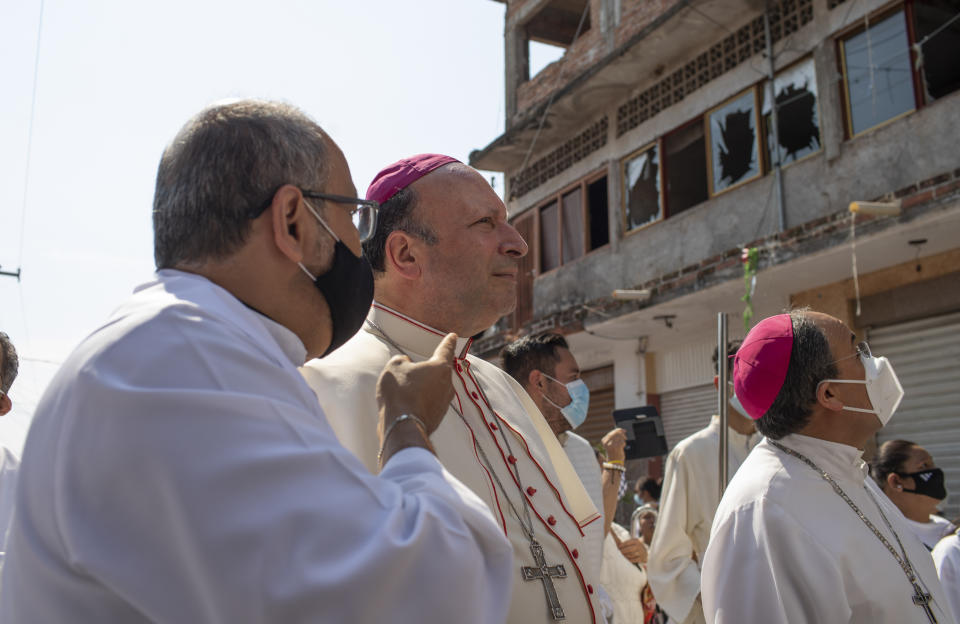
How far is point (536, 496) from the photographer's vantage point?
228cm

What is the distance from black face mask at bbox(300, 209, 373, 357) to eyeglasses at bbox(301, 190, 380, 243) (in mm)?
42

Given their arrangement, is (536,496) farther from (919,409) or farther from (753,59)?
(753,59)

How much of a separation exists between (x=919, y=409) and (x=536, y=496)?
8.34 metres

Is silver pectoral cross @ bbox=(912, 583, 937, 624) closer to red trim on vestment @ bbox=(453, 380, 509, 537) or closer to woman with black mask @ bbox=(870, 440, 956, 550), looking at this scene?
red trim on vestment @ bbox=(453, 380, 509, 537)

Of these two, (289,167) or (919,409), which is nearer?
(289,167)

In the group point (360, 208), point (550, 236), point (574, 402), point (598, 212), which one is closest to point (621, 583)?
point (574, 402)

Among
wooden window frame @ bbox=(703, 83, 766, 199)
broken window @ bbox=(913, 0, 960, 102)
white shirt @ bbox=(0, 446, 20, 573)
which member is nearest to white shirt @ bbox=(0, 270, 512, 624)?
white shirt @ bbox=(0, 446, 20, 573)

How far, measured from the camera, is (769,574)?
245cm

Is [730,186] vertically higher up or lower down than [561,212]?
lower down

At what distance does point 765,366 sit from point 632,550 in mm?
2917

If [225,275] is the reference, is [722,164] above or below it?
above

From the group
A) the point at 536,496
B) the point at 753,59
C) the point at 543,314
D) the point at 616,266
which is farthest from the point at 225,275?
the point at 543,314

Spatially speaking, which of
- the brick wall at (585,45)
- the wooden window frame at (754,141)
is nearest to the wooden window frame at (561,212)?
the brick wall at (585,45)

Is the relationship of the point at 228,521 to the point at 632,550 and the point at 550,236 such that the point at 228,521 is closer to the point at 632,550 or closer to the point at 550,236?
the point at 632,550
